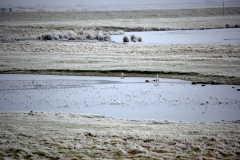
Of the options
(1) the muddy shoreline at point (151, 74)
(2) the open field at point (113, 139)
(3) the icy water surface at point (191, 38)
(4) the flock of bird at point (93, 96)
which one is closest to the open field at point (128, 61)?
(1) the muddy shoreline at point (151, 74)

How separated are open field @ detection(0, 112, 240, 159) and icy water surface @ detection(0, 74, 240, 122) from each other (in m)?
1.55

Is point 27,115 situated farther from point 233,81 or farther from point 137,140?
point 233,81

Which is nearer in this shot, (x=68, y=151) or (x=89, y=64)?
(x=68, y=151)

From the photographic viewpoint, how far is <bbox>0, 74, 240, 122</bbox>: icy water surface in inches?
499

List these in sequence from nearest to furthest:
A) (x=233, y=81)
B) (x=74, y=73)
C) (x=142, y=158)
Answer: (x=142, y=158) → (x=233, y=81) → (x=74, y=73)

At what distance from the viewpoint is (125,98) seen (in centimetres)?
1505

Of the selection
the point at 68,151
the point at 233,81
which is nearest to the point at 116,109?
the point at 68,151

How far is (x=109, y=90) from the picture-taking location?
1675 cm

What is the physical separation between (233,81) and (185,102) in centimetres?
497

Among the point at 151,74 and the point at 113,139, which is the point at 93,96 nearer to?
the point at 151,74

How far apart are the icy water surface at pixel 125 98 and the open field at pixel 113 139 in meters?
1.55

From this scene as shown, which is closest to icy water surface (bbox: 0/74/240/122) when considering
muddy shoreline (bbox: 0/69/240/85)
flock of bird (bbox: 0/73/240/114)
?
flock of bird (bbox: 0/73/240/114)

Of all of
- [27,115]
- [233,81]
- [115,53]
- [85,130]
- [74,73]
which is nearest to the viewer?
[85,130]

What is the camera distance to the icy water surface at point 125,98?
499 inches
